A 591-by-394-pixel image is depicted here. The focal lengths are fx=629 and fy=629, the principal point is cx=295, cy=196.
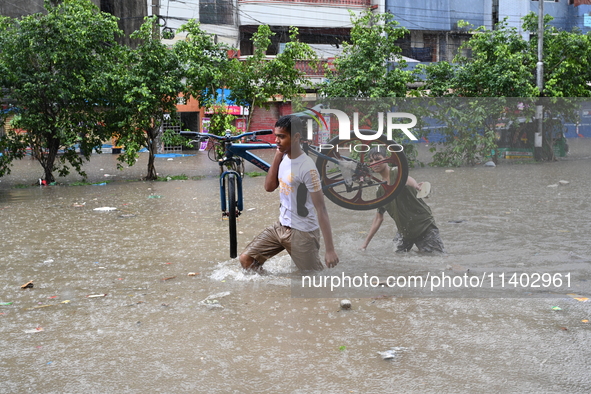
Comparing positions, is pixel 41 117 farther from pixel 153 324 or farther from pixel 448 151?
pixel 153 324

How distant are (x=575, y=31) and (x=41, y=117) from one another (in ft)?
45.9

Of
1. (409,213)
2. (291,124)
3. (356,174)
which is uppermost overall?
(291,124)

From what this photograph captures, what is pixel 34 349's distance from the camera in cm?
376

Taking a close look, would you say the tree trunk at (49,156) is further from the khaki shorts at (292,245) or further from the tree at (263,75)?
the khaki shorts at (292,245)

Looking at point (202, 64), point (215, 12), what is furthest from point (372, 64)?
point (215, 12)

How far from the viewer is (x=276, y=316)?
169 inches

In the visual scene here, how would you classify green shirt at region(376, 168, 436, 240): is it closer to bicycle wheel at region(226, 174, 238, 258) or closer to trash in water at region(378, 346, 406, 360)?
bicycle wheel at region(226, 174, 238, 258)

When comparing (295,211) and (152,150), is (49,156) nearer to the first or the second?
(152,150)

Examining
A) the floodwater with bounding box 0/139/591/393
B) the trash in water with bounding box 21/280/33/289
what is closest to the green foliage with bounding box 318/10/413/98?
the floodwater with bounding box 0/139/591/393

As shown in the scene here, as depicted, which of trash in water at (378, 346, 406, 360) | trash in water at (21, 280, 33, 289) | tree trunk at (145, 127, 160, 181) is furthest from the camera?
tree trunk at (145, 127, 160, 181)

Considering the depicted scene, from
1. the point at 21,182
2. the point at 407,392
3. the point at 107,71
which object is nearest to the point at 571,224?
the point at 407,392

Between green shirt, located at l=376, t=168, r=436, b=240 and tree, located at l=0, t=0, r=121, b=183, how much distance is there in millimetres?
8745

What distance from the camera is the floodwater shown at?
329cm

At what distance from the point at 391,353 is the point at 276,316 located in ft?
3.28
